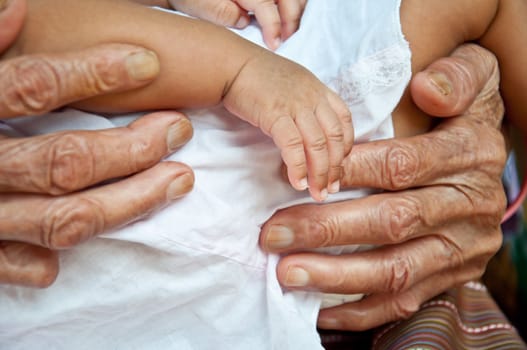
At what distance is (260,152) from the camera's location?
2.42 feet

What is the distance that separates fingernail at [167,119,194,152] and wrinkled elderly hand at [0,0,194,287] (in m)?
0.01

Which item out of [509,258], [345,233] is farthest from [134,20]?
[509,258]

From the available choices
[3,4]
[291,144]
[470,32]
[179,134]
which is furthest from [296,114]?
[470,32]

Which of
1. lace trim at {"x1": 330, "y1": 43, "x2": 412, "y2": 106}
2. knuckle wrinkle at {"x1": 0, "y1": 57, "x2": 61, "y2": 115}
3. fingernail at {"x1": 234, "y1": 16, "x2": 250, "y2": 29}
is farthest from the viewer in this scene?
fingernail at {"x1": 234, "y1": 16, "x2": 250, "y2": 29}

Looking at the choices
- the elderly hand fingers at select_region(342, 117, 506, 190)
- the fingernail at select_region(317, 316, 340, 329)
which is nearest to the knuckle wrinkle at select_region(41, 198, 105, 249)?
the elderly hand fingers at select_region(342, 117, 506, 190)

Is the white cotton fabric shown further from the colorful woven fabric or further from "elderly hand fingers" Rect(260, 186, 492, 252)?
the colorful woven fabric

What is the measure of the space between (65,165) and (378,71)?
0.45 m

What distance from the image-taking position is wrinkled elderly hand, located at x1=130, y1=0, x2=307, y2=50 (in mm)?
843

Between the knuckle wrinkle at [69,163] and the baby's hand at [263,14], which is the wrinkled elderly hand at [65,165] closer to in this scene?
the knuckle wrinkle at [69,163]

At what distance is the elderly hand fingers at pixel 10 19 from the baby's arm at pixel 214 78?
19 mm

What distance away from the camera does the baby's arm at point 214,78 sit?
0.65 meters

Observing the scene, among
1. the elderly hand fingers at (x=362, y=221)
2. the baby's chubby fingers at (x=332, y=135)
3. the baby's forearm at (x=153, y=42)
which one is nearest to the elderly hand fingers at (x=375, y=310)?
the elderly hand fingers at (x=362, y=221)

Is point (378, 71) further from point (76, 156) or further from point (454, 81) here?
point (76, 156)

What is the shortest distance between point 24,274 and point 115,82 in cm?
26
